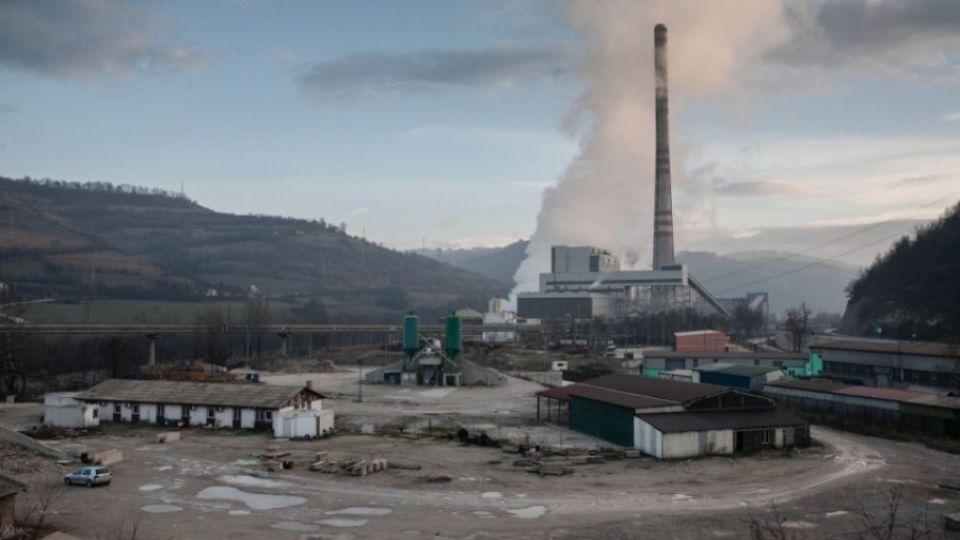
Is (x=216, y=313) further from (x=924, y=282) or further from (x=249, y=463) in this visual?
(x=924, y=282)

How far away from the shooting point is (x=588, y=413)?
4028cm

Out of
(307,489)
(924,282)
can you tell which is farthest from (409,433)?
(924,282)

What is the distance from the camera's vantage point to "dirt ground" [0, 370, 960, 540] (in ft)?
75.3

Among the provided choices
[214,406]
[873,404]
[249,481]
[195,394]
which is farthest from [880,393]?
[195,394]

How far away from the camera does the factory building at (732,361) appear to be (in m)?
65.0

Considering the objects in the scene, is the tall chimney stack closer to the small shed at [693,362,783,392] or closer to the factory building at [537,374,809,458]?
the small shed at [693,362,783,392]

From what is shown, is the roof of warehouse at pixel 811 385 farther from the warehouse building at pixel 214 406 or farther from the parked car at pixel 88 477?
the parked car at pixel 88 477

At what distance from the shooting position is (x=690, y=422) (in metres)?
34.5

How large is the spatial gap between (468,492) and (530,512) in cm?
345

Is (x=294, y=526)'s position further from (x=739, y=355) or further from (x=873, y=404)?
(x=739, y=355)

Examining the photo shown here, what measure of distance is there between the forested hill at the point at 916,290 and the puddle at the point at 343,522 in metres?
68.2

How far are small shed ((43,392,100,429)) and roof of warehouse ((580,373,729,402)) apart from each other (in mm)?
28445

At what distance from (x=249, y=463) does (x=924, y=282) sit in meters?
84.7

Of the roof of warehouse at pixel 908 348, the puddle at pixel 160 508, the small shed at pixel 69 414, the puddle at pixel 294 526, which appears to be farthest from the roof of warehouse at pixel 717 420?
the small shed at pixel 69 414
